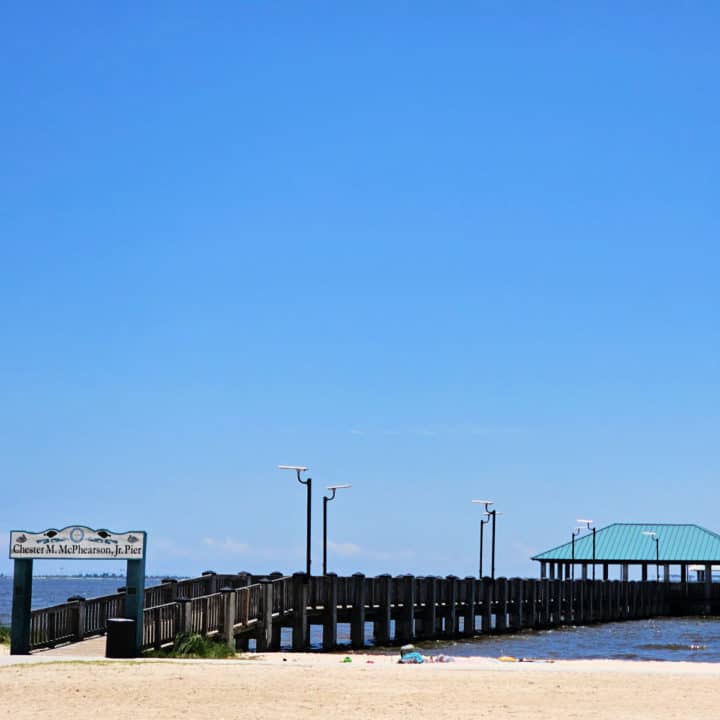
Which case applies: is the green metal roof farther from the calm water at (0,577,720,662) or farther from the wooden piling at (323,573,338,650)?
the wooden piling at (323,573,338,650)

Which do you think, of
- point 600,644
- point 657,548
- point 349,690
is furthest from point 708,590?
point 349,690

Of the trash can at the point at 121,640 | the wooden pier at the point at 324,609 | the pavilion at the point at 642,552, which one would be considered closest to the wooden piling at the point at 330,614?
the wooden pier at the point at 324,609

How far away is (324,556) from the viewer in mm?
46875

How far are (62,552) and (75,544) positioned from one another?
305 mm

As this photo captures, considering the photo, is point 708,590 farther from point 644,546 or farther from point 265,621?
point 265,621

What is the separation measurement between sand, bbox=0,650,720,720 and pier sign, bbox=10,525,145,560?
84.3 inches

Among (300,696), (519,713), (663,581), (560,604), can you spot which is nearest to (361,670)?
(300,696)

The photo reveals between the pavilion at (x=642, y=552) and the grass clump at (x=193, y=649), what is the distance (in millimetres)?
65435

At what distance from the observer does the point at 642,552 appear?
95688 millimetres

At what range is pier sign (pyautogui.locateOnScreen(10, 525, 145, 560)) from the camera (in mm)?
26547

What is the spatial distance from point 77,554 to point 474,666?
334 inches

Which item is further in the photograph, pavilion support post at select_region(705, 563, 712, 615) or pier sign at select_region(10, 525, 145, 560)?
pavilion support post at select_region(705, 563, 712, 615)

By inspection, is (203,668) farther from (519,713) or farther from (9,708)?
(519,713)

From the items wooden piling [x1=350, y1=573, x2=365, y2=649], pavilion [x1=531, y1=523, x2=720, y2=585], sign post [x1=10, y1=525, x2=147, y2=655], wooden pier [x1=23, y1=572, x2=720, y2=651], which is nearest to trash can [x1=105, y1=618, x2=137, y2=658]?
sign post [x1=10, y1=525, x2=147, y2=655]
